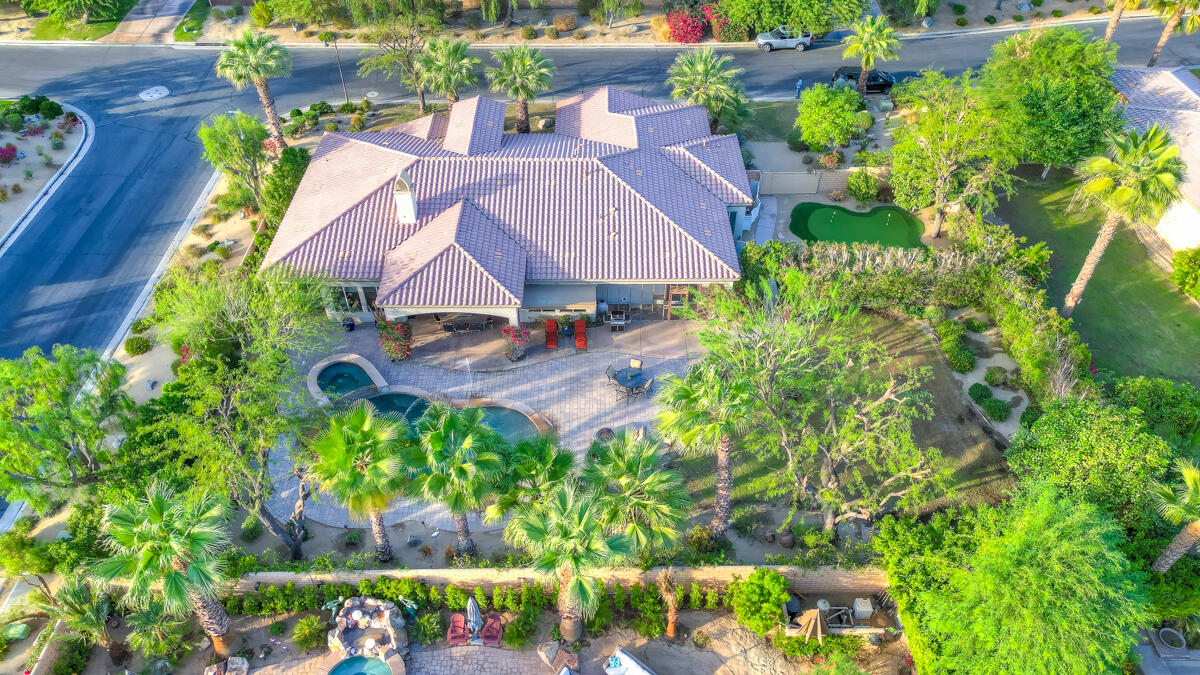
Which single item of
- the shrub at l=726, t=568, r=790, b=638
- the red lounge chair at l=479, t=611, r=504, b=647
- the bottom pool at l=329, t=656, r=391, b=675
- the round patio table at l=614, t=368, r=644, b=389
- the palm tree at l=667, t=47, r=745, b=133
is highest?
the palm tree at l=667, t=47, r=745, b=133

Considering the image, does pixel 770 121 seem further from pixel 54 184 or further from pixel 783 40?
pixel 54 184

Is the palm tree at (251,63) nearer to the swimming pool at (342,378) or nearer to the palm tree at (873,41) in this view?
the swimming pool at (342,378)

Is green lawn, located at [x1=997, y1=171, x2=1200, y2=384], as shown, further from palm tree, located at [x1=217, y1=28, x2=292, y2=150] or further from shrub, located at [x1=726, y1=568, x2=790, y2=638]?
palm tree, located at [x1=217, y1=28, x2=292, y2=150]

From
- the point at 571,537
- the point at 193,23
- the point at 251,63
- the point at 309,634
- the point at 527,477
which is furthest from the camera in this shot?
the point at 193,23

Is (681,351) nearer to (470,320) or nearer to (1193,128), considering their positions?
(470,320)

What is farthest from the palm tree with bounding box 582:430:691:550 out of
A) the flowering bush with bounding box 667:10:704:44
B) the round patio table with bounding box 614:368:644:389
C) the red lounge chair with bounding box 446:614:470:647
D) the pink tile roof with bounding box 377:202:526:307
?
the flowering bush with bounding box 667:10:704:44

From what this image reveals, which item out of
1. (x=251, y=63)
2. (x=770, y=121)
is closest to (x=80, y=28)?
(x=251, y=63)

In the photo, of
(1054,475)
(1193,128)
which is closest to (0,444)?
(1054,475)

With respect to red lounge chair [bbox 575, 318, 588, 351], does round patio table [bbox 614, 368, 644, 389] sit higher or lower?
lower
